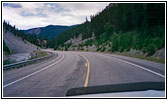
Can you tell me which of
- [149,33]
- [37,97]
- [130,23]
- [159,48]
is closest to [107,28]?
[130,23]

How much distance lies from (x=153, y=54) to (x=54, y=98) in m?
24.1

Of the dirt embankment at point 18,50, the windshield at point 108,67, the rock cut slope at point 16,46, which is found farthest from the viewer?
the rock cut slope at point 16,46

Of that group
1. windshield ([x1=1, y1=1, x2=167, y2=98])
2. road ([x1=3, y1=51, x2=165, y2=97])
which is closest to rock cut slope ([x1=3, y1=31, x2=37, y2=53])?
windshield ([x1=1, y1=1, x2=167, y2=98])

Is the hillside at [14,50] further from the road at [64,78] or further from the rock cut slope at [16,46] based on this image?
the road at [64,78]

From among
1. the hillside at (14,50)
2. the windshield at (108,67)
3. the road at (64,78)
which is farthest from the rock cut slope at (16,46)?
the road at (64,78)

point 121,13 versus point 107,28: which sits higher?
point 121,13

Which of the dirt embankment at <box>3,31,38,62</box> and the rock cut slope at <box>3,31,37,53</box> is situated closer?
the dirt embankment at <box>3,31,38,62</box>

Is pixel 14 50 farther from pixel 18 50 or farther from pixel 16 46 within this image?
pixel 16 46

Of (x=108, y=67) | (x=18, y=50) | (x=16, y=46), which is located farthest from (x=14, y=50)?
(x=108, y=67)

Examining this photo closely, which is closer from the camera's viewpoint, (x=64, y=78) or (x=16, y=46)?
(x=64, y=78)

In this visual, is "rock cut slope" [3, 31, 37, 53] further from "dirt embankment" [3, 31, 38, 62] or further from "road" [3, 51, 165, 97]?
"road" [3, 51, 165, 97]

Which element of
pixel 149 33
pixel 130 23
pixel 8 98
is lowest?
pixel 8 98

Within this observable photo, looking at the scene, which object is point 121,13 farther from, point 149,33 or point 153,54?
point 153,54

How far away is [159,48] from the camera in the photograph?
28.5 m
